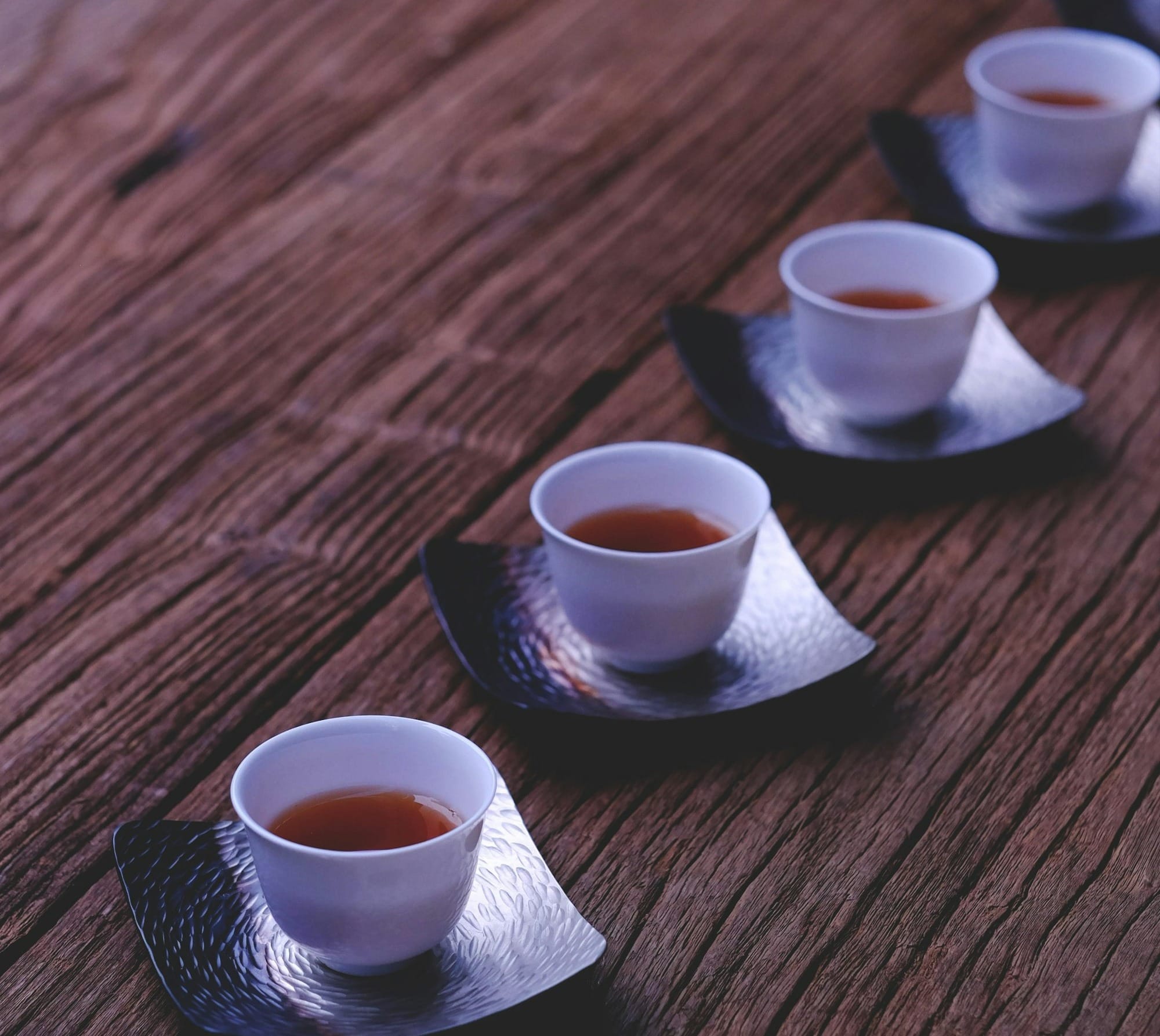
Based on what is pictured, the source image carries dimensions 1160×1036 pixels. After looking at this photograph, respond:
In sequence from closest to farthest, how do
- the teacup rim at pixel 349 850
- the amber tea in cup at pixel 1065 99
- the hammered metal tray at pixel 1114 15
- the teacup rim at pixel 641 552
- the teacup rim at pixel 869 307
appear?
the teacup rim at pixel 349 850 → the teacup rim at pixel 641 552 → the teacup rim at pixel 869 307 → the amber tea in cup at pixel 1065 99 → the hammered metal tray at pixel 1114 15

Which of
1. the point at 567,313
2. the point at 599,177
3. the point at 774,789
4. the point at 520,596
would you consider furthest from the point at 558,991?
the point at 599,177

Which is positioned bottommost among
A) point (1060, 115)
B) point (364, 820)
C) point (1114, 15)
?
point (1114, 15)

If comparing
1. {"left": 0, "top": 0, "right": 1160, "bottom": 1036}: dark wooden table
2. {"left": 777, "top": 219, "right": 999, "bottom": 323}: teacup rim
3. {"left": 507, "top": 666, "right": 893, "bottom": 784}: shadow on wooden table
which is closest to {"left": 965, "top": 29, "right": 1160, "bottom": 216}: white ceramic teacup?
{"left": 0, "top": 0, "right": 1160, "bottom": 1036}: dark wooden table

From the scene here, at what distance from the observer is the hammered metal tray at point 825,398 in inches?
41.8

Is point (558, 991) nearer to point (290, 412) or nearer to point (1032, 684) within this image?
point (1032, 684)

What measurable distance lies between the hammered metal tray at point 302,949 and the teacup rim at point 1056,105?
2.72 ft

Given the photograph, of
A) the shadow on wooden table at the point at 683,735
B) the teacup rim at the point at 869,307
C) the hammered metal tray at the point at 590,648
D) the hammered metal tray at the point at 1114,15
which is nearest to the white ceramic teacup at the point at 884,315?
the teacup rim at the point at 869,307

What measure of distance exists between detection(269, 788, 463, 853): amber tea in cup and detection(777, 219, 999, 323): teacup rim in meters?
0.50

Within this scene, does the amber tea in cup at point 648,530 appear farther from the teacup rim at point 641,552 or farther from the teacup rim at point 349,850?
the teacup rim at point 349,850

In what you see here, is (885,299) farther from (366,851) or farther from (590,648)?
(366,851)

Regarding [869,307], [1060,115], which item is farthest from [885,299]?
[1060,115]

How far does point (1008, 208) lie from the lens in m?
1.33

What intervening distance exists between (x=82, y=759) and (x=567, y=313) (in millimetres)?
583

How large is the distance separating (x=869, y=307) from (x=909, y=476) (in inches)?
5.7
